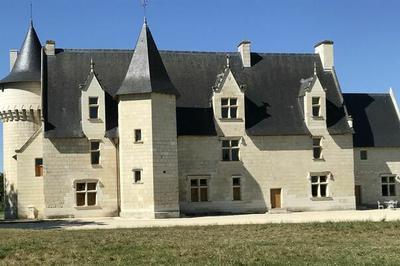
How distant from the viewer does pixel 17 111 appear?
105 feet

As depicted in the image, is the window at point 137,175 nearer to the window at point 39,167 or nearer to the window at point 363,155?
the window at point 39,167

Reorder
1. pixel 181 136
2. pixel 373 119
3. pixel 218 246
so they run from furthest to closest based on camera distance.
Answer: pixel 373 119
pixel 181 136
pixel 218 246

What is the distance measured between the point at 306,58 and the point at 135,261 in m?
24.5

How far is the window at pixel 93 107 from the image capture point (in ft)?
100

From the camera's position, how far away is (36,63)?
32906 millimetres

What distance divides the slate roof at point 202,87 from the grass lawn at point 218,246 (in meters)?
12.4

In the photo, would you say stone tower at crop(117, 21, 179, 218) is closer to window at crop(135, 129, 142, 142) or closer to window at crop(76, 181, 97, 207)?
window at crop(135, 129, 142, 142)

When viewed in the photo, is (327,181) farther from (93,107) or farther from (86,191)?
(93,107)

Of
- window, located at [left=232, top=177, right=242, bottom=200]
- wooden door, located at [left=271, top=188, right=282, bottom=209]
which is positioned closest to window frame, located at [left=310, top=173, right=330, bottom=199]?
wooden door, located at [left=271, top=188, right=282, bottom=209]

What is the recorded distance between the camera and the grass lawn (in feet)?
40.3

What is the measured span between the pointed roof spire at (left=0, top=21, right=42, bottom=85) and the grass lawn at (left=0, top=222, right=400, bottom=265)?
50.7ft

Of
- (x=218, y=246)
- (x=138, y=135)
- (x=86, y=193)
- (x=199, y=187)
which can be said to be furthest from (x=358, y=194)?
(x=218, y=246)

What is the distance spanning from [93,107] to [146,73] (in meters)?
3.32

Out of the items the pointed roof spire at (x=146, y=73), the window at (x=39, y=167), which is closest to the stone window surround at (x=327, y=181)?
the pointed roof spire at (x=146, y=73)
